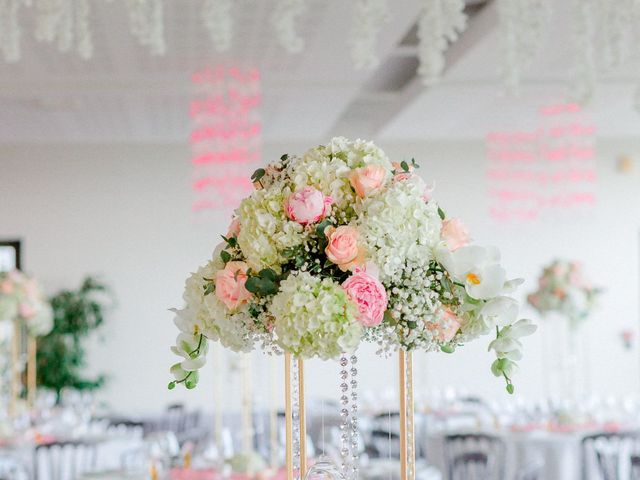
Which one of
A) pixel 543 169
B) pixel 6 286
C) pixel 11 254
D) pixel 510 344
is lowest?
pixel 510 344

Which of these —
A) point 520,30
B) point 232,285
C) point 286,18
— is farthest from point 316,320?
point 520,30

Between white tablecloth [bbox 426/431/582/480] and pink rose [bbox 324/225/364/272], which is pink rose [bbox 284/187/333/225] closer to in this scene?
pink rose [bbox 324/225/364/272]

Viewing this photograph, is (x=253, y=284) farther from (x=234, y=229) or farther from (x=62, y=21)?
(x=62, y=21)

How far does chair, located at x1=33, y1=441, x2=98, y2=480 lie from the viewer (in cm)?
744

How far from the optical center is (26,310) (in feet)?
28.2

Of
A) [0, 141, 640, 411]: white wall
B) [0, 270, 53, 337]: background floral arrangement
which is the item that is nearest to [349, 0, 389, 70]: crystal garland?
[0, 270, 53, 337]: background floral arrangement

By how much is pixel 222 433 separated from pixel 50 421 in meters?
3.69

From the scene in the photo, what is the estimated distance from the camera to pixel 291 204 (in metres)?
2.05

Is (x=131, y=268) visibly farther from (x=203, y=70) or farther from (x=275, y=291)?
(x=275, y=291)

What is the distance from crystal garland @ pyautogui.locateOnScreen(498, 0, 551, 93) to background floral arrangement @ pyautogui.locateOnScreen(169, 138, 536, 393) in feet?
13.8

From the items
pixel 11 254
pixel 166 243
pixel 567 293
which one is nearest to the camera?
pixel 567 293

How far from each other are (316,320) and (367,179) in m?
0.31

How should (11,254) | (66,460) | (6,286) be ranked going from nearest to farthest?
1. (66,460)
2. (6,286)
3. (11,254)

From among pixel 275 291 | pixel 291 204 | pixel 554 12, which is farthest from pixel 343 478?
pixel 554 12
